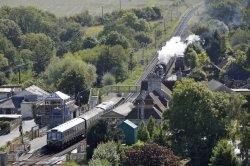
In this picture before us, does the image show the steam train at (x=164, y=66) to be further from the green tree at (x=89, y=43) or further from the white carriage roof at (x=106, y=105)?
the green tree at (x=89, y=43)

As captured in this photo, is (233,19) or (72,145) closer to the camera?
(72,145)

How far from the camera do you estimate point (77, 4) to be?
114m

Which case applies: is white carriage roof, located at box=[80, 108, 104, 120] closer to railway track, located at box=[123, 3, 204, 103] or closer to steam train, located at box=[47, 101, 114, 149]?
steam train, located at box=[47, 101, 114, 149]

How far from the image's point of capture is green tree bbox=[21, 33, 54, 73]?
238 ft

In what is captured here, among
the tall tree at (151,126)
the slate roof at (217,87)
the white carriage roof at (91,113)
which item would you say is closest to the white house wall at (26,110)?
the white carriage roof at (91,113)

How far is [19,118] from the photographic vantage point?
162ft

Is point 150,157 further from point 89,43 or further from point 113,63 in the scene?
point 89,43

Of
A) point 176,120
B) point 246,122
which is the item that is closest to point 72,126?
point 176,120

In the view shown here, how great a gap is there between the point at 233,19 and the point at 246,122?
6204cm

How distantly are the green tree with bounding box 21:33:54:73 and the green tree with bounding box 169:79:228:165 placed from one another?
115 ft

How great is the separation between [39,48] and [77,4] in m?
41.2

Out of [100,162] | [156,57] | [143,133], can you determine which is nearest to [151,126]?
[143,133]

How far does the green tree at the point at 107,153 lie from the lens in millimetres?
33906

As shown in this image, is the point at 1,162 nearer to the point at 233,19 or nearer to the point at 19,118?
the point at 19,118
